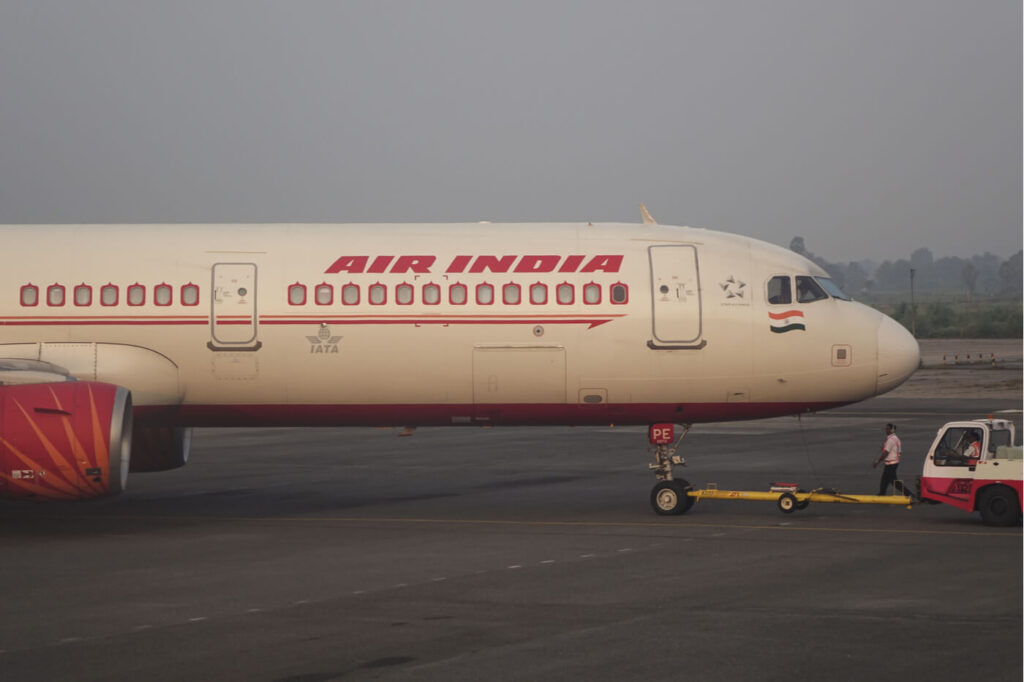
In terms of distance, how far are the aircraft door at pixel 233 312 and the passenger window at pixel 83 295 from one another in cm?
235

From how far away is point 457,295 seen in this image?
2545 cm

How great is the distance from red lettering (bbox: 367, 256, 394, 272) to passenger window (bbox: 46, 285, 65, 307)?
593 cm

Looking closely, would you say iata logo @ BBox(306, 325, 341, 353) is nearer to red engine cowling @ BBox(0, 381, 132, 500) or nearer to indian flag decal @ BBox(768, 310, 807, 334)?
red engine cowling @ BBox(0, 381, 132, 500)

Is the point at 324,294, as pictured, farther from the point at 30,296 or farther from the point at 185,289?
the point at 30,296

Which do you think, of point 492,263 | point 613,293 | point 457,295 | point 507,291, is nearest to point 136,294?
point 457,295

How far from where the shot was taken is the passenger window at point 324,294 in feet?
83.6

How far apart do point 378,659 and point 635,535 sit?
9.63m

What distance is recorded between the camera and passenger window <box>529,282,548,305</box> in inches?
1002

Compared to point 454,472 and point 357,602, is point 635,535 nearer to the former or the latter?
point 357,602

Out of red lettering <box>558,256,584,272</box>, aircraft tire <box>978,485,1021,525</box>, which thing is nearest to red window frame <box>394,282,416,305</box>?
red lettering <box>558,256,584,272</box>

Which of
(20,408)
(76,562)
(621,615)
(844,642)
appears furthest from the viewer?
(20,408)

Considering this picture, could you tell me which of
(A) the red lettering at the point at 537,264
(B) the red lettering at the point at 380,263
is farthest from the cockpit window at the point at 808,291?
(B) the red lettering at the point at 380,263

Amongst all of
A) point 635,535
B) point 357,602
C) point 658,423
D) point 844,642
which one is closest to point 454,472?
point 658,423

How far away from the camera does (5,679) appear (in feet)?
43.9
